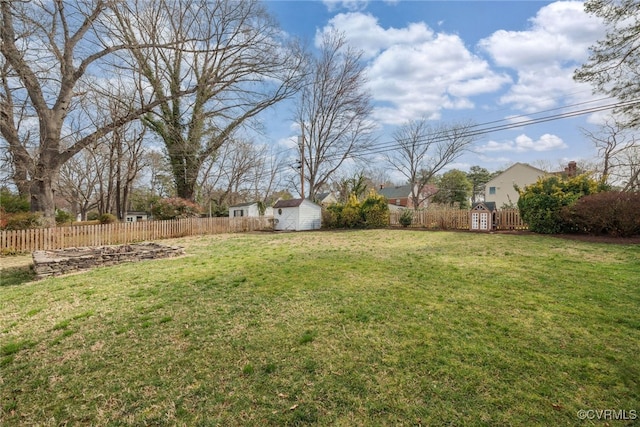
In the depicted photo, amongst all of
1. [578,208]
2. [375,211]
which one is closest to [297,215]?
[375,211]

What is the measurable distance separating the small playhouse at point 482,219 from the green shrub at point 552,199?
6.94 feet

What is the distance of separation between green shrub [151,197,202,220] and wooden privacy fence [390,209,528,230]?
12562 millimetres

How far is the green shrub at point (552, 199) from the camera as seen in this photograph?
35.9ft

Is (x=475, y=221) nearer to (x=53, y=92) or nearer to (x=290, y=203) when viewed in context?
(x=290, y=203)

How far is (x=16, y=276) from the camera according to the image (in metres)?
6.53

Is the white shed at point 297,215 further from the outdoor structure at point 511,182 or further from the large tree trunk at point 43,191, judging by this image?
the outdoor structure at point 511,182

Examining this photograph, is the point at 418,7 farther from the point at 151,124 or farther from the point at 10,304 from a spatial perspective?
the point at 151,124

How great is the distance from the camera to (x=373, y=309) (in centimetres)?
378

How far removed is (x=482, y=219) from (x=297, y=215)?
34.9ft

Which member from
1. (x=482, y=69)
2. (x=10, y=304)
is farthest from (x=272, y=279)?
(x=482, y=69)

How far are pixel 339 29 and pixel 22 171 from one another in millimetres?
21520

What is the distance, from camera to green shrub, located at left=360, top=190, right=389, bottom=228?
690 inches

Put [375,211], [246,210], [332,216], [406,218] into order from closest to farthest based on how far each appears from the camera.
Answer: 1. [406,218]
2. [375,211]
3. [332,216]
4. [246,210]

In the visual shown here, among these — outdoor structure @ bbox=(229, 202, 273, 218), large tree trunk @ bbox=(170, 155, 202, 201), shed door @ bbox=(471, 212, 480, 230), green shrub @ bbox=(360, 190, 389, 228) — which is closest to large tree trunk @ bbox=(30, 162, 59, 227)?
large tree trunk @ bbox=(170, 155, 202, 201)
